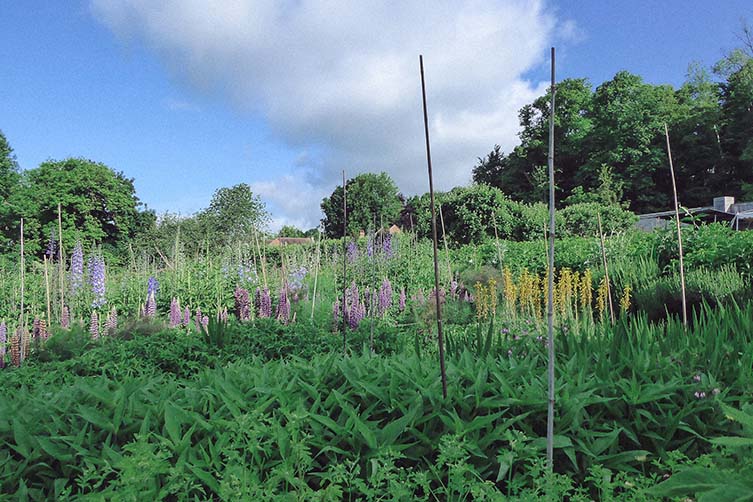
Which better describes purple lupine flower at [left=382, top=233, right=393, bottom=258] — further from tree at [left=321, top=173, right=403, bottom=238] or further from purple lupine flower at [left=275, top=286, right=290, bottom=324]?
tree at [left=321, top=173, right=403, bottom=238]

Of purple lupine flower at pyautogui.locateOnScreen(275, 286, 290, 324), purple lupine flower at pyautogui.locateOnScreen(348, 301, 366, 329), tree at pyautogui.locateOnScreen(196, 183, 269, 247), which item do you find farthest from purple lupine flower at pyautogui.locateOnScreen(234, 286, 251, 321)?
tree at pyautogui.locateOnScreen(196, 183, 269, 247)

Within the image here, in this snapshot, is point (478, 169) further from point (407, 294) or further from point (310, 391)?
point (310, 391)

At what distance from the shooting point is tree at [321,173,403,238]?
4634 centimetres

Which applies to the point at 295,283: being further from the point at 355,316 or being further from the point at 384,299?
the point at 355,316

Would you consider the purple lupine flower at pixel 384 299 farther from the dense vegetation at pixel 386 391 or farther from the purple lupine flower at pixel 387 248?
the purple lupine flower at pixel 387 248

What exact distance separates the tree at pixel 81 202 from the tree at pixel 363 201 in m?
16.4

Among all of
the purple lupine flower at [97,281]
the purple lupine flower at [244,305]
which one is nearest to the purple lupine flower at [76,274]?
the purple lupine flower at [97,281]

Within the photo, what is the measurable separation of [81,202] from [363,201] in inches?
931

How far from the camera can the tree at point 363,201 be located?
152 ft

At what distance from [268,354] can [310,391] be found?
7.20ft

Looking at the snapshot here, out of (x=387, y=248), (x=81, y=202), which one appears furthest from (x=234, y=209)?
(x=387, y=248)

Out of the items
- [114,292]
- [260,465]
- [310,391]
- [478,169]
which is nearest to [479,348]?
[310,391]

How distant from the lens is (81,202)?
1380 inches

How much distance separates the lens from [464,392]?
2369 mm
